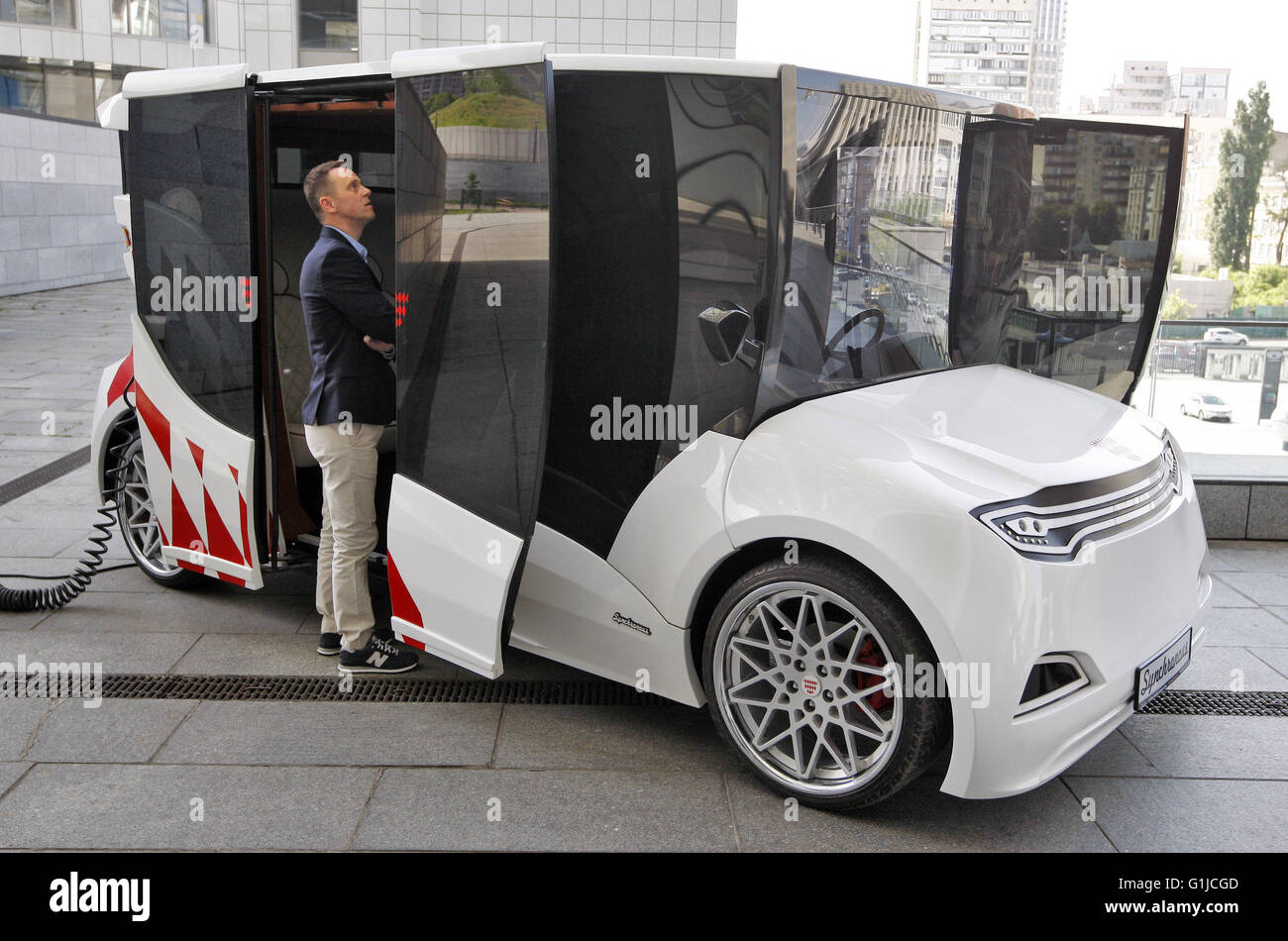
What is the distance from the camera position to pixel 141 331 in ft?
16.8

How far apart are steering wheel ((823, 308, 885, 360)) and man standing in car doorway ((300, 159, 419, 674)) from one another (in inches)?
66.4

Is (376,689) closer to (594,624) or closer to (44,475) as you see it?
(594,624)

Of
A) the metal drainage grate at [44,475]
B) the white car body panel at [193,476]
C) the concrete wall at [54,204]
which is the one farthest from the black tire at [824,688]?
the concrete wall at [54,204]

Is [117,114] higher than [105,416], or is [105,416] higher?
[117,114]

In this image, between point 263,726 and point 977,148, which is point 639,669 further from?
point 977,148

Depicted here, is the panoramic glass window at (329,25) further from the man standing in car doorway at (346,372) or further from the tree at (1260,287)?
the man standing in car doorway at (346,372)

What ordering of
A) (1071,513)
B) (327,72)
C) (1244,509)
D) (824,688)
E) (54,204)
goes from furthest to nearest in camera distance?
(54,204)
(1244,509)
(327,72)
(824,688)
(1071,513)

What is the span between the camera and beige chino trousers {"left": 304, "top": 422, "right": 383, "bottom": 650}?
15.0ft

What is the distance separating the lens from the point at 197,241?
16.0 feet

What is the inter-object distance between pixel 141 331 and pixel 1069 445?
154 inches

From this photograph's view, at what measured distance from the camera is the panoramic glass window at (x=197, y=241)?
4.68 metres

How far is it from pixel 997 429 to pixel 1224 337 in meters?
4.24

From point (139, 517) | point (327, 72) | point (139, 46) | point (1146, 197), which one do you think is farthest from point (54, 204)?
point (1146, 197)
